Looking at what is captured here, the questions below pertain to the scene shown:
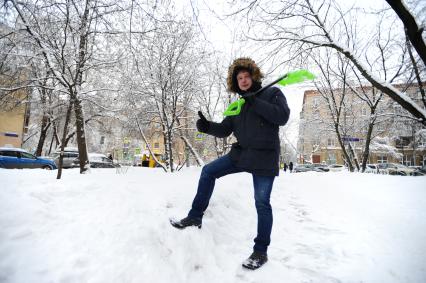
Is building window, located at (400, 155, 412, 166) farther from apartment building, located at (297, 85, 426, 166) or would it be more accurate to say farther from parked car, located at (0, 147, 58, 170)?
parked car, located at (0, 147, 58, 170)

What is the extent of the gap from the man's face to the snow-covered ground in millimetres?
1716

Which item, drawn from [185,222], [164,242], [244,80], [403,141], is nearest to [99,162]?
[185,222]

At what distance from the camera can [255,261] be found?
92.8 inches

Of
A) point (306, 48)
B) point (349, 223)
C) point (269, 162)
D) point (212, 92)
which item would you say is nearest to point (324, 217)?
point (349, 223)

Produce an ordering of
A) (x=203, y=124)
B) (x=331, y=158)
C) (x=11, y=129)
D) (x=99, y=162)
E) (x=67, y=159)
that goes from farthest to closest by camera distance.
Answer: (x=331, y=158) < (x=11, y=129) < (x=99, y=162) < (x=67, y=159) < (x=203, y=124)

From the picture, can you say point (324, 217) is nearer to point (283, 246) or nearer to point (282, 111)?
point (283, 246)

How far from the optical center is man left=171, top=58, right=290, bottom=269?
2.45 metres

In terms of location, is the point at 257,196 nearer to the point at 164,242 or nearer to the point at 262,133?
the point at 262,133

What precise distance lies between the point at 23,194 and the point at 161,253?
1542mm

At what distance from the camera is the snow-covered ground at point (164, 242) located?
5.84ft

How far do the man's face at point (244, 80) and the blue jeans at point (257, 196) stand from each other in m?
0.81

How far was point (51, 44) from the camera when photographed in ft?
21.4

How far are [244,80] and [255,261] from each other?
189 centimetres

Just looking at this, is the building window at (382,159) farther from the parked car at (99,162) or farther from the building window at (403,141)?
the parked car at (99,162)
